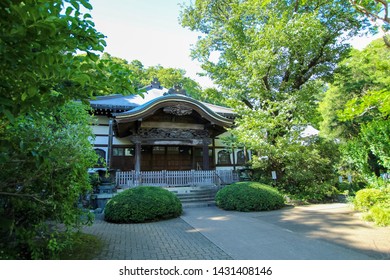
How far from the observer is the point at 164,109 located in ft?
40.5

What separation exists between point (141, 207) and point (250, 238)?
3678 mm

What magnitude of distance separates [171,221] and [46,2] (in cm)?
656

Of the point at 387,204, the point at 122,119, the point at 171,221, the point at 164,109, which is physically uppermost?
the point at 164,109

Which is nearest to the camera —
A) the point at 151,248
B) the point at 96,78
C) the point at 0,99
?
the point at 0,99

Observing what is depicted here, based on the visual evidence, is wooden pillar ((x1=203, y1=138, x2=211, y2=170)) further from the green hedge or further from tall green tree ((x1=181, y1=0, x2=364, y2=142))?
the green hedge

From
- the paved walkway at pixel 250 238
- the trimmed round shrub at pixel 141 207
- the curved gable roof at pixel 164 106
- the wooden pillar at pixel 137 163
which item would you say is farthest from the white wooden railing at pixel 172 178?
the paved walkway at pixel 250 238

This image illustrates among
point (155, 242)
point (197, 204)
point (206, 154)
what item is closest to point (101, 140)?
point (206, 154)

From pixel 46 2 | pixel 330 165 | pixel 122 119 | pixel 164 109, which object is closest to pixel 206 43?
pixel 164 109

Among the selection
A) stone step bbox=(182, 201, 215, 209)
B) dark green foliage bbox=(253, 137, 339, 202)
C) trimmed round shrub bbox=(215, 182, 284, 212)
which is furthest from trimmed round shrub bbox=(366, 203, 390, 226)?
stone step bbox=(182, 201, 215, 209)

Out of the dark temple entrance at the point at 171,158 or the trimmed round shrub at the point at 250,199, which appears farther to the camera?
the dark temple entrance at the point at 171,158

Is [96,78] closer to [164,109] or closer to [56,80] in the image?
[56,80]

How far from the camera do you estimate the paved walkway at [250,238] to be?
4102mm

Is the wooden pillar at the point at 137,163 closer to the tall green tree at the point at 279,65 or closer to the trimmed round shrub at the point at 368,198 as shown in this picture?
the tall green tree at the point at 279,65

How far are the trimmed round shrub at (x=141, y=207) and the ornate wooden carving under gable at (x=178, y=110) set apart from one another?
18.2 ft
